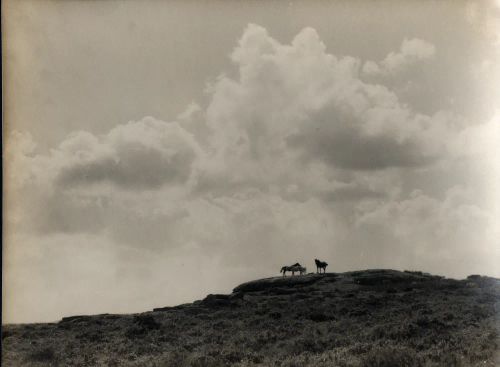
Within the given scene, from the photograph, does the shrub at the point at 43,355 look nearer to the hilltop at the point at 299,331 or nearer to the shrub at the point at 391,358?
the hilltop at the point at 299,331

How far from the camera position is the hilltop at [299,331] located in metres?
18.1

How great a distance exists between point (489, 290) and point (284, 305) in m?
15.0

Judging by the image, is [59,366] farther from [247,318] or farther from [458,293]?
[458,293]

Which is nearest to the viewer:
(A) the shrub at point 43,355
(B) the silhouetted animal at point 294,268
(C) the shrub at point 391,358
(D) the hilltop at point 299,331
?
(C) the shrub at point 391,358

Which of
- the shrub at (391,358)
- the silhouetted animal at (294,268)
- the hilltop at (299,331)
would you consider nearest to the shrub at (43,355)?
the hilltop at (299,331)

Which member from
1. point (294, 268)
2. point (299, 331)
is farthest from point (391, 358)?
point (294, 268)

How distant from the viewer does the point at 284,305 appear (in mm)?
33531

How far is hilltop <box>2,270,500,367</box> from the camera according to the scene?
59.5 feet

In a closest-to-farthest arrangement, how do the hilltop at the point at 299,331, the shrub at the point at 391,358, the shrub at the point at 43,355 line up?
the shrub at the point at 391,358, the hilltop at the point at 299,331, the shrub at the point at 43,355

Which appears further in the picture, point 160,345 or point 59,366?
point 160,345

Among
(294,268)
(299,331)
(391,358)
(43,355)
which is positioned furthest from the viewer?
(294,268)

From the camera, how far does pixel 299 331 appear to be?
82.4 ft

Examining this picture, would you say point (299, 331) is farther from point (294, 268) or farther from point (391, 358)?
point (294, 268)

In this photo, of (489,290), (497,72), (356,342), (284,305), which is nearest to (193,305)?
(284,305)
